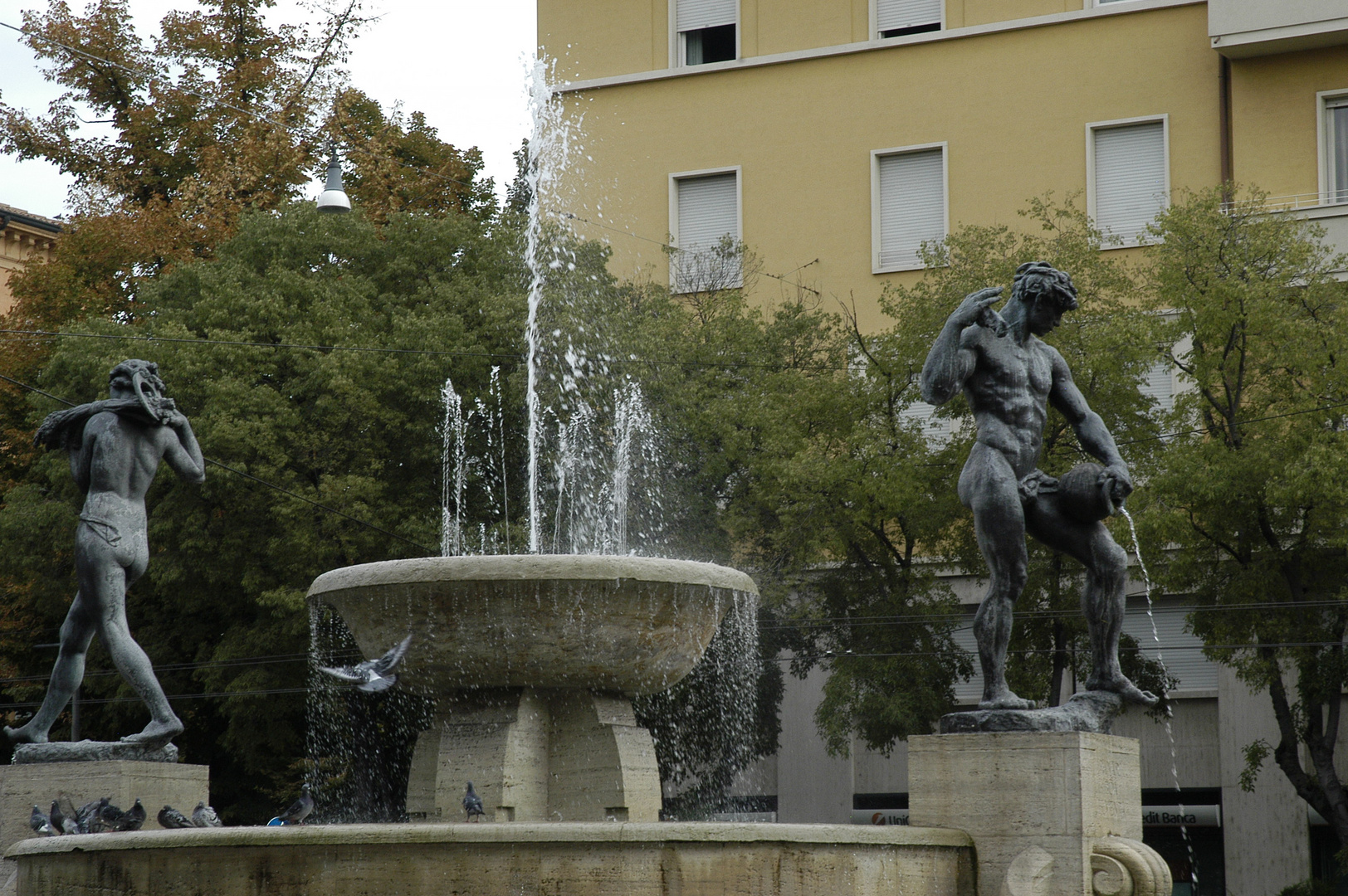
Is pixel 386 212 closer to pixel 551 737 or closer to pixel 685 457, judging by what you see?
pixel 685 457

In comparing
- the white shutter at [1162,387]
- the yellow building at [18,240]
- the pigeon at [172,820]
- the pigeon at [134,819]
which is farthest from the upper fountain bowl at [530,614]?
the yellow building at [18,240]

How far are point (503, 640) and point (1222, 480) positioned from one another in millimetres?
13413

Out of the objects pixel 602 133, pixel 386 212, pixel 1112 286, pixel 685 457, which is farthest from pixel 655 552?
pixel 602 133

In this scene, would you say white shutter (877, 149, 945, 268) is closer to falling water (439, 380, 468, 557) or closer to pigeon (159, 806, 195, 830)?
falling water (439, 380, 468, 557)

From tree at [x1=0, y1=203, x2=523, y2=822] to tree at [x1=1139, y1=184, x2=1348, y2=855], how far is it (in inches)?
356

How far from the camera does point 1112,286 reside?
23.2m

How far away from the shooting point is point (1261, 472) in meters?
20.8

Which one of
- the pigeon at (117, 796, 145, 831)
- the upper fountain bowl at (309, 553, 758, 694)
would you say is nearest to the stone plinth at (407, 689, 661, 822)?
the upper fountain bowl at (309, 553, 758, 694)

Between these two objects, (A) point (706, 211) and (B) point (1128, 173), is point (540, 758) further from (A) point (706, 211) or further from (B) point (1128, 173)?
(A) point (706, 211)

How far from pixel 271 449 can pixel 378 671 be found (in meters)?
14.8

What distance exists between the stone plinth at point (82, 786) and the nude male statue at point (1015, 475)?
4521mm

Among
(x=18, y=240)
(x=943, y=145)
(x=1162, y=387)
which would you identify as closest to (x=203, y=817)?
(x=1162, y=387)

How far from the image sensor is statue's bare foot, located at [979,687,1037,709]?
8.55m

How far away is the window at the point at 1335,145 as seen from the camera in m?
28.6
